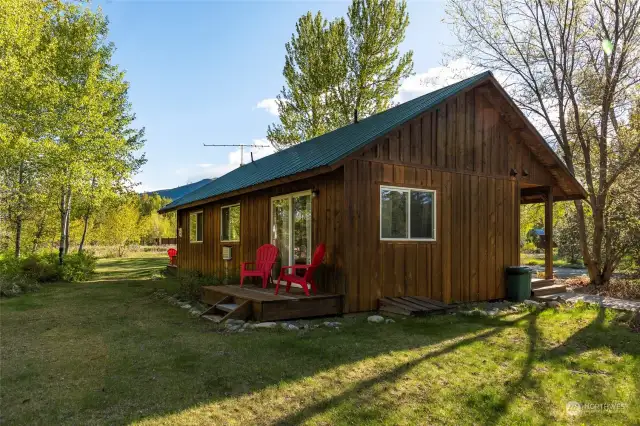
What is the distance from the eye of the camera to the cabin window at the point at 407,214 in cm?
703

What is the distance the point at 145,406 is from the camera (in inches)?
127

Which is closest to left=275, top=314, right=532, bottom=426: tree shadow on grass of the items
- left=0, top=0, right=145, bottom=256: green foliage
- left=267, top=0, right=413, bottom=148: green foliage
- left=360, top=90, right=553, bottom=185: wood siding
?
left=360, top=90, right=553, bottom=185: wood siding

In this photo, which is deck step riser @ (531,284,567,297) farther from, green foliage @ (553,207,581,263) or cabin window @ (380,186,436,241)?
green foliage @ (553,207,581,263)

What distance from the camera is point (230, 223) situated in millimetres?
10781

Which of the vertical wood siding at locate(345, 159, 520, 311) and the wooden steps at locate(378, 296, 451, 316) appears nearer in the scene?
the wooden steps at locate(378, 296, 451, 316)

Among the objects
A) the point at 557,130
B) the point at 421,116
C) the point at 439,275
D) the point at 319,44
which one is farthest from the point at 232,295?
the point at 319,44

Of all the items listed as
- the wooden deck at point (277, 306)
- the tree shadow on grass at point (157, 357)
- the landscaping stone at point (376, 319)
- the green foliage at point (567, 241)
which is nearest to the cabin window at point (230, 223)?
the tree shadow on grass at point (157, 357)

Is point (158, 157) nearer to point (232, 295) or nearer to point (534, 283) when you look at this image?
point (232, 295)

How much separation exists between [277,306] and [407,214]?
107 inches

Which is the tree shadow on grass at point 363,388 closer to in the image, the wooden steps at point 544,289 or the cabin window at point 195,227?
the wooden steps at point 544,289

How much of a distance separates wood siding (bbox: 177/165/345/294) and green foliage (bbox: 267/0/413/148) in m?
8.24

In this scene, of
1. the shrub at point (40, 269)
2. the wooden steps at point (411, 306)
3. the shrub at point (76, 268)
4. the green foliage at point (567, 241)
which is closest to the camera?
the wooden steps at point (411, 306)

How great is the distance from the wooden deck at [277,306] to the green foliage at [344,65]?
13706 millimetres

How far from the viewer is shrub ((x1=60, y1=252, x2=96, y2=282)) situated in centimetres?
1244
